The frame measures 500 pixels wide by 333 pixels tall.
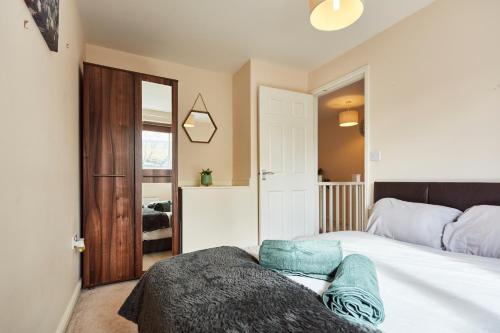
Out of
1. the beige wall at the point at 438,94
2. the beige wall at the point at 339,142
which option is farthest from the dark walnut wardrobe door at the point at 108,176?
the beige wall at the point at 339,142

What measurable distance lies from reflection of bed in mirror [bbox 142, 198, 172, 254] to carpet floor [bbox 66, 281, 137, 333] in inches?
15.9

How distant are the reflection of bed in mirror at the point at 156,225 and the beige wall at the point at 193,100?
67 centimetres

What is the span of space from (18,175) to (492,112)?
2.81 meters

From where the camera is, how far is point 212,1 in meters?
2.17

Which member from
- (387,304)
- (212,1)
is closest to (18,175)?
(387,304)

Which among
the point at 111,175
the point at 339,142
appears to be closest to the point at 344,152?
the point at 339,142

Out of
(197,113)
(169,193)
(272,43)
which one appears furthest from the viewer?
(197,113)

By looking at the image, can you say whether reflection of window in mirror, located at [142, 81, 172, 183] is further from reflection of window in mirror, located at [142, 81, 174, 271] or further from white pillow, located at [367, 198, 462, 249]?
white pillow, located at [367, 198, 462, 249]

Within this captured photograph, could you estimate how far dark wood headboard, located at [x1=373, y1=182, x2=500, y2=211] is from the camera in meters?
1.70

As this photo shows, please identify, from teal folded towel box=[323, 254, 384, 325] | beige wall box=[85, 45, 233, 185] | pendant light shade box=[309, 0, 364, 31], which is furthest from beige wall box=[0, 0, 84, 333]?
pendant light shade box=[309, 0, 364, 31]

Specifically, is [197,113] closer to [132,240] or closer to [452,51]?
[132,240]

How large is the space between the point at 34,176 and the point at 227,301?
3.45 feet

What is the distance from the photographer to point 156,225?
2.62m

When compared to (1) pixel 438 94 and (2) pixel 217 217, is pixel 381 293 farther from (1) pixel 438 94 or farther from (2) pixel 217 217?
(2) pixel 217 217
